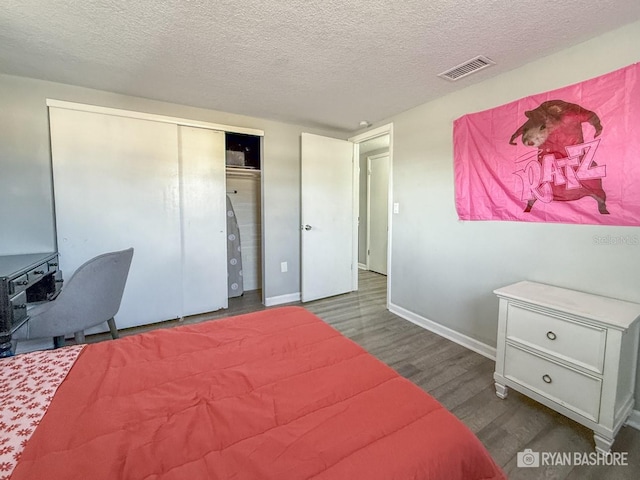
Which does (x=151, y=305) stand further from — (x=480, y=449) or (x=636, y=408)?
(x=636, y=408)

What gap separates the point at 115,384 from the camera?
99 cm

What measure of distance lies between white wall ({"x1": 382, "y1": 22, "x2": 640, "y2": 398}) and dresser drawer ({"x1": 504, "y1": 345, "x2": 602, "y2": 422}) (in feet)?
1.87

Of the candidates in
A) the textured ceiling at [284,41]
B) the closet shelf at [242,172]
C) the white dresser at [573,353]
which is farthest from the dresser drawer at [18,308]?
the white dresser at [573,353]

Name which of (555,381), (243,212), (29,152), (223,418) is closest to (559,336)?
(555,381)

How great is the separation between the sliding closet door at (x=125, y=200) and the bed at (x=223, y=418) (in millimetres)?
1689

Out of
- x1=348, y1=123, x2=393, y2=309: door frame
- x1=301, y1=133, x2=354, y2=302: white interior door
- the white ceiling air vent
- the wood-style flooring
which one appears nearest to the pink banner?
the white ceiling air vent

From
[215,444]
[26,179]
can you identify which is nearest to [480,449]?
[215,444]

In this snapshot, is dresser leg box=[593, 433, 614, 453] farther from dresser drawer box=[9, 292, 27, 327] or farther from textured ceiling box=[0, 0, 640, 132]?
dresser drawer box=[9, 292, 27, 327]

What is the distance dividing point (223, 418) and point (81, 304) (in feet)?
5.64

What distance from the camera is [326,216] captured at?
367 cm

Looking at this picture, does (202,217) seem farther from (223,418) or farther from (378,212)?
(378,212)

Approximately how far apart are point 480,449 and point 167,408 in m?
0.96

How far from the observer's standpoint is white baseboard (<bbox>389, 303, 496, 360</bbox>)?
231 cm

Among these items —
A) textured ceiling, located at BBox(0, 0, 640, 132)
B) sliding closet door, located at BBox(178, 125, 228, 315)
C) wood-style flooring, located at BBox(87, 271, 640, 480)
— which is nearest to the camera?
wood-style flooring, located at BBox(87, 271, 640, 480)
